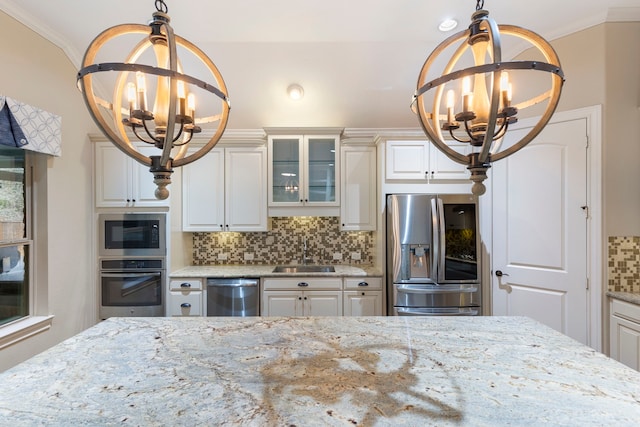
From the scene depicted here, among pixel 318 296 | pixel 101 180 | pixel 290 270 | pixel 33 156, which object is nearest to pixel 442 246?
pixel 318 296

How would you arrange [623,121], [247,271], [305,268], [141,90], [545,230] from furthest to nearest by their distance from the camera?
[305,268] < [247,271] < [545,230] < [623,121] < [141,90]

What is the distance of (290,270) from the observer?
3393 mm

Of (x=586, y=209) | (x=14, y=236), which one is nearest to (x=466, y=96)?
(x=586, y=209)

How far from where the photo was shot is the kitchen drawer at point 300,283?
2945mm

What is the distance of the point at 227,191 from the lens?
10.5 ft

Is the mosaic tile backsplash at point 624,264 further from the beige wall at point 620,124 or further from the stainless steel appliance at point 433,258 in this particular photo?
the stainless steel appliance at point 433,258

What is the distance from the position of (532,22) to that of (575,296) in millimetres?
2251

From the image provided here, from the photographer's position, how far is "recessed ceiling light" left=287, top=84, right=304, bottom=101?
3.20 m

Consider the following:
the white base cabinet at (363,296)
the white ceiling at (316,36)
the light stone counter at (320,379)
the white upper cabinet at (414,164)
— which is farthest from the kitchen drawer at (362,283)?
the white ceiling at (316,36)

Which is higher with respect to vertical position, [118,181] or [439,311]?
[118,181]

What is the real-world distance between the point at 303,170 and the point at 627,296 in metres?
2.86

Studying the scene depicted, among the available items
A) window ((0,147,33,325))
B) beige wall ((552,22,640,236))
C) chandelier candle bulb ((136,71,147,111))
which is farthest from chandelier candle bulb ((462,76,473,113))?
window ((0,147,33,325))

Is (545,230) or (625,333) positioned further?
(545,230)

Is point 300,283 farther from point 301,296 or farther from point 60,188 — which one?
point 60,188
